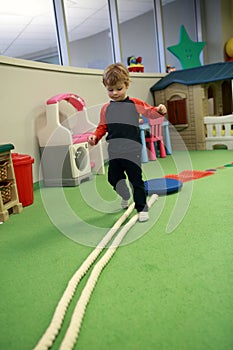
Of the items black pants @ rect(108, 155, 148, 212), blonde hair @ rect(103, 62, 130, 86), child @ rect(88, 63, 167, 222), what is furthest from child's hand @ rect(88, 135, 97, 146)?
blonde hair @ rect(103, 62, 130, 86)

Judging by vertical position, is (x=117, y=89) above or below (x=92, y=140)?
above

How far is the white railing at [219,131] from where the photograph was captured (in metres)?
2.88

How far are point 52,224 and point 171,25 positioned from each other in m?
3.93

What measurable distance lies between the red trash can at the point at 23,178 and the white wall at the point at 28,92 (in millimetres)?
311

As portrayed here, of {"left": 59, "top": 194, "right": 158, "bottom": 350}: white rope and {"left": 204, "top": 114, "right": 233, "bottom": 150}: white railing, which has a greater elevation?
{"left": 204, "top": 114, "right": 233, "bottom": 150}: white railing

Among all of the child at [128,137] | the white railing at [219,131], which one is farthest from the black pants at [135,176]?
the white railing at [219,131]

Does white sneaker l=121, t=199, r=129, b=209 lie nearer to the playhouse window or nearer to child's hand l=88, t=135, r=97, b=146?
child's hand l=88, t=135, r=97, b=146

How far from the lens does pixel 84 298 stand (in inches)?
28.3

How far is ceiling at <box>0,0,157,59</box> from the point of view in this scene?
3793 millimetres

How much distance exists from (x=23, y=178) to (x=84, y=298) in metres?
1.07

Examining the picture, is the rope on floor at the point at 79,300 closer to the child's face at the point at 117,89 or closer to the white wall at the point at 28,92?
the child's face at the point at 117,89

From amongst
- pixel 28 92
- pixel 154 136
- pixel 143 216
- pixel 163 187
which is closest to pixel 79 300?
pixel 143 216

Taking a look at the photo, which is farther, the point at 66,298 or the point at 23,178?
the point at 23,178

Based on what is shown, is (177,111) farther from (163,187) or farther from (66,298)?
(66,298)
